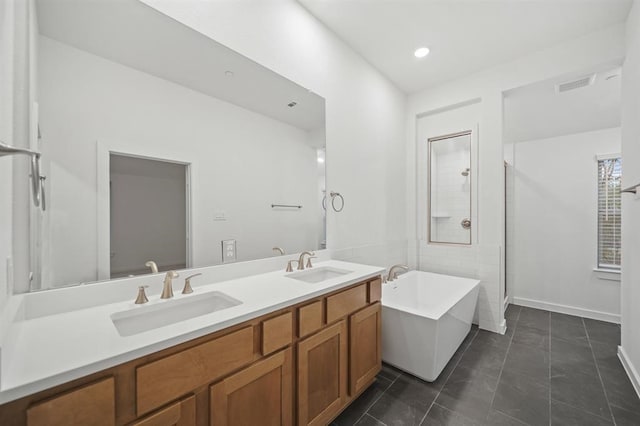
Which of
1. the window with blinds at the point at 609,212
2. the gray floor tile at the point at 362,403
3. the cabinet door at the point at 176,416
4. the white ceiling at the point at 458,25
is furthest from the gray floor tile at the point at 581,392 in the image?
the white ceiling at the point at 458,25

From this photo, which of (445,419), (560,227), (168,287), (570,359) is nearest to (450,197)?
(560,227)

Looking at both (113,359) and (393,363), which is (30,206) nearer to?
(113,359)

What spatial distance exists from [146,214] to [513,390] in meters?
2.75

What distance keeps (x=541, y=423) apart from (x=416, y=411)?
76 cm

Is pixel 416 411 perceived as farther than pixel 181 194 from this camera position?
Yes

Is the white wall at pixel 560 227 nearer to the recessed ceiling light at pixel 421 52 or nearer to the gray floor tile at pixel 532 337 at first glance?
the gray floor tile at pixel 532 337

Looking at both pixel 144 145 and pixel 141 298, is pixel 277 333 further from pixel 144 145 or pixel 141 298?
pixel 144 145

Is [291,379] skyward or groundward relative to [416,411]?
skyward

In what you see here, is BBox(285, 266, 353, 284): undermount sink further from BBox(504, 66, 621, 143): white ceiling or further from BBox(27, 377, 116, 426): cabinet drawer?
BBox(504, 66, 621, 143): white ceiling

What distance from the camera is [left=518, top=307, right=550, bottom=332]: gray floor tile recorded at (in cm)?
317

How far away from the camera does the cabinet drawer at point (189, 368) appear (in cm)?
82

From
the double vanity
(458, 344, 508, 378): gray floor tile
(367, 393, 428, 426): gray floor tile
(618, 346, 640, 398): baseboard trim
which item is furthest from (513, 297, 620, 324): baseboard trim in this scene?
the double vanity

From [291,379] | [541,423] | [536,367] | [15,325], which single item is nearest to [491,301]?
[536,367]

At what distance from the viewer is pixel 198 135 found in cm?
156
